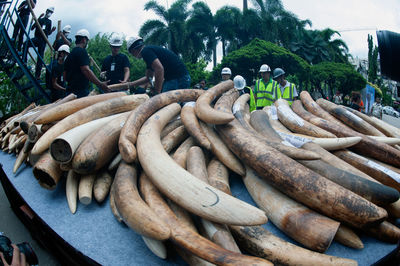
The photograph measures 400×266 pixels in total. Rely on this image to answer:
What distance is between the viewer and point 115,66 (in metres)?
4.27

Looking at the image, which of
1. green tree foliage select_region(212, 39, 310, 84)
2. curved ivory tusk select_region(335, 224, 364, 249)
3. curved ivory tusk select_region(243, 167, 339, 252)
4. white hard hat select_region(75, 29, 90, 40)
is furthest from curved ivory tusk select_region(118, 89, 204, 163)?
green tree foliage select_region(212, 39, 310, 84)

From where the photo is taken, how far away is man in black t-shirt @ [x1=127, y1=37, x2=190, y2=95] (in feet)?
11.7

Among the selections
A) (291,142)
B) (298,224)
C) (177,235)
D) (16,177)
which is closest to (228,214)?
(177,235)

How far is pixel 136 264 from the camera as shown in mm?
1238

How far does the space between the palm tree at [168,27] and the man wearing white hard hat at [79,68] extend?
24.0 m

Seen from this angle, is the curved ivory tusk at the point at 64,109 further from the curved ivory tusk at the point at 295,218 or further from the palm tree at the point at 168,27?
the palm tree at the point at 168,27

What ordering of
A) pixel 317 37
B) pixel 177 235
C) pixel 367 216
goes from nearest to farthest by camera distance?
pixel 177 235, pixel 367 216, pixel 317 37

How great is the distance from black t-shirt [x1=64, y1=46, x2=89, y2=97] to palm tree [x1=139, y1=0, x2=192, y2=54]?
2416 centimetres

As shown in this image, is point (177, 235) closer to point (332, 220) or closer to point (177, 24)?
point (332, 220)

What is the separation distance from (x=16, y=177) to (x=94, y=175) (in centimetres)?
119

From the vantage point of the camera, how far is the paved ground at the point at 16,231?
2.07 m

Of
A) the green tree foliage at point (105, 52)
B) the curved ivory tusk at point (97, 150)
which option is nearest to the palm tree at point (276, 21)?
the green tree foliage at point (105, 52)

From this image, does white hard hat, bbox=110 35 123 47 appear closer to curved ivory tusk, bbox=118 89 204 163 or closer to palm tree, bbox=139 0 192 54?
curved ivory tusk, bbox=118 89 204 163

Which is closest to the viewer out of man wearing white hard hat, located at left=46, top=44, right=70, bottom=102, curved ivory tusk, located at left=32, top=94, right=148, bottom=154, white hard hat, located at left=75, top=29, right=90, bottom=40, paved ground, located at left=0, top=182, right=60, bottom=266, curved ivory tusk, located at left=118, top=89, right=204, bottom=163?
curved ivory tusk, located at left=118, top=89, right=204, bottom=163
